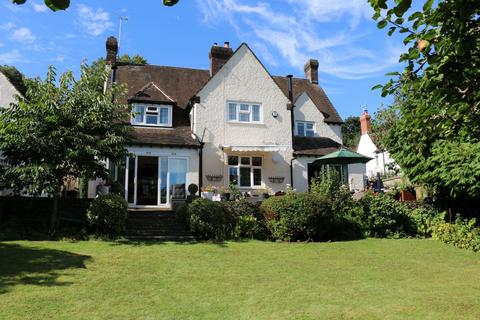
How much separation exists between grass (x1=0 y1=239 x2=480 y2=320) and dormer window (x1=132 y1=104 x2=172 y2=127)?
11752mm

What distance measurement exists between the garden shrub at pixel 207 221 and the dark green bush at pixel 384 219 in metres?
6.89

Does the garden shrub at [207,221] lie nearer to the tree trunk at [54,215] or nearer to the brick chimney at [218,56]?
the tree trunk at [54,215]

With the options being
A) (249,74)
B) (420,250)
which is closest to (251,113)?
(249,74)

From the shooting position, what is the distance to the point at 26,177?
16.6m

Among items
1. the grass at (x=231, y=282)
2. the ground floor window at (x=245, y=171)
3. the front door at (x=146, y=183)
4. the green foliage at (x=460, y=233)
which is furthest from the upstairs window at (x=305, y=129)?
the grass at (x=231, y=282)

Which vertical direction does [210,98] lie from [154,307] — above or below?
above

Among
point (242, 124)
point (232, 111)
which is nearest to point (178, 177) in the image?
point (242, 124)

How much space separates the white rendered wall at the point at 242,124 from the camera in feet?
86.9

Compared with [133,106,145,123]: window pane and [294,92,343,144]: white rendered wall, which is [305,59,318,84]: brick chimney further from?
[133,106,145,123]: window pane

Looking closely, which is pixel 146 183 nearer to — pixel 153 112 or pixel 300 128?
pixel 153 112

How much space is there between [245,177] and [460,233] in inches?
503

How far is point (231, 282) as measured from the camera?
10992mm

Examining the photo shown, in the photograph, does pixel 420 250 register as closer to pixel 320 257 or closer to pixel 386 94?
pixel 320 257

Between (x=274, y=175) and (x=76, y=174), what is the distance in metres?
13.3
